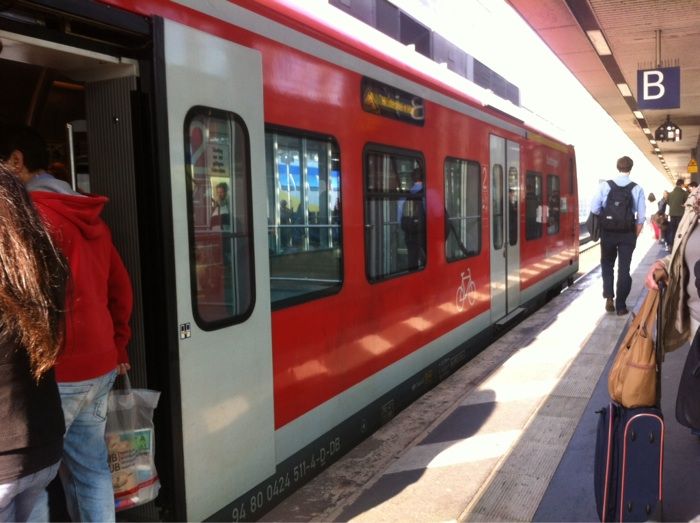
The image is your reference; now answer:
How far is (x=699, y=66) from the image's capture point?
11703mm

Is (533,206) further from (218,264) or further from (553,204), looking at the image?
(218,264)

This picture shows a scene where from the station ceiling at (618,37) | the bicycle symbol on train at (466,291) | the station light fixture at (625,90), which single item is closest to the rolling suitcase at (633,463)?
the bicycle symbol on train at (466,291)

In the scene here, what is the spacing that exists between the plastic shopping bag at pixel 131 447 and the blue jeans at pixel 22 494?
66 cm

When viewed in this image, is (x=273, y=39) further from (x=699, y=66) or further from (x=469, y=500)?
(x=699, y=66)

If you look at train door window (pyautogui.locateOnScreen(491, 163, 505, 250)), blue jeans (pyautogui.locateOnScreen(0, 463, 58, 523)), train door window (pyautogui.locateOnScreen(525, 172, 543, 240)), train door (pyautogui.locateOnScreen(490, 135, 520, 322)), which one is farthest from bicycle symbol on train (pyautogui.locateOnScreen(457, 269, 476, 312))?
blue jeans (pyautogui.locateOnScreen(0, 463, 58, 523))

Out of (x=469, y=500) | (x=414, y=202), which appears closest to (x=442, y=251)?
(x=414, y=202)

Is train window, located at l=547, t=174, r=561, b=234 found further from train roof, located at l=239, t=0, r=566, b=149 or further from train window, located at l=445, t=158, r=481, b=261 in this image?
train window, located at l=445, t=158, r=481, b=261

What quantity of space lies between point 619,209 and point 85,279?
6.26 m

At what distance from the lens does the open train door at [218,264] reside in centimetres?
Result: 266

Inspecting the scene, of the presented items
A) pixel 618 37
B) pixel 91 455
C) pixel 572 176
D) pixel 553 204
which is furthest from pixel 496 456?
pixel 572 176

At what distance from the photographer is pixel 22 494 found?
1.82 meters

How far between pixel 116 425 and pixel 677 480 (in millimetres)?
2691

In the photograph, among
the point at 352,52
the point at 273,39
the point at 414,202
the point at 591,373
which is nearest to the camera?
the point at 273,39

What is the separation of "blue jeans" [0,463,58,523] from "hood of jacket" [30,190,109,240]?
→ 812 mm
